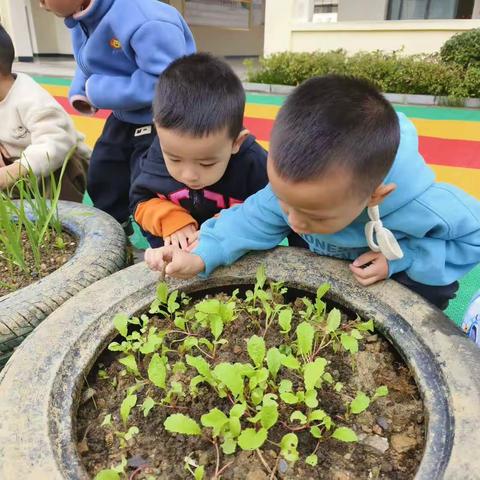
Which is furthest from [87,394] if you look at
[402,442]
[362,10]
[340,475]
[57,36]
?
[57,36]

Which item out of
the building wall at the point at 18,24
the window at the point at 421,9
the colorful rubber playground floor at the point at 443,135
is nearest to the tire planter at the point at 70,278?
the colorful rubber playground floor at the point at 443,135

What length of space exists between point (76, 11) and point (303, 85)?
4.52 feet

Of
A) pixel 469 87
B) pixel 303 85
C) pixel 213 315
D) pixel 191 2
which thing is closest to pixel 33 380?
pixel 213 315

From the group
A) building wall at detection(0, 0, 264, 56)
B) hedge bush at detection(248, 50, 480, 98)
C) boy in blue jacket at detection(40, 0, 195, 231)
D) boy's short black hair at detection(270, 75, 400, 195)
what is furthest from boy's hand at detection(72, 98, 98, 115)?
building wall at detection(0, 0, 264, 56)

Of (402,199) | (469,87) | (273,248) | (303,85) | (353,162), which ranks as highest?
(303,85)

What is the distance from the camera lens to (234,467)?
859 millimetres

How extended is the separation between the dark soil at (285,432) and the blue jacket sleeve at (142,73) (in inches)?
48.7

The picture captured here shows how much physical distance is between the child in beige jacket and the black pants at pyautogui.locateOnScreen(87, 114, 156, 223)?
153mm

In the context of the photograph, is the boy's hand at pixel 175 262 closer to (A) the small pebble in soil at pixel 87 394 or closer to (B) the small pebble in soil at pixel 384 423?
(A) the small pebble in soil at pixel 87 394

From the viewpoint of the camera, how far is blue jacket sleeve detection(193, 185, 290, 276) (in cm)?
131

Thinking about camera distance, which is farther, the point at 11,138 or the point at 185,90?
the point at 11,138

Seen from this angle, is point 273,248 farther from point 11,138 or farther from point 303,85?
point 11,138

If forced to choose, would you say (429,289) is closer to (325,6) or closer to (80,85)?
(80,85)

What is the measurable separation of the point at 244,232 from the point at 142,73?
971mm
